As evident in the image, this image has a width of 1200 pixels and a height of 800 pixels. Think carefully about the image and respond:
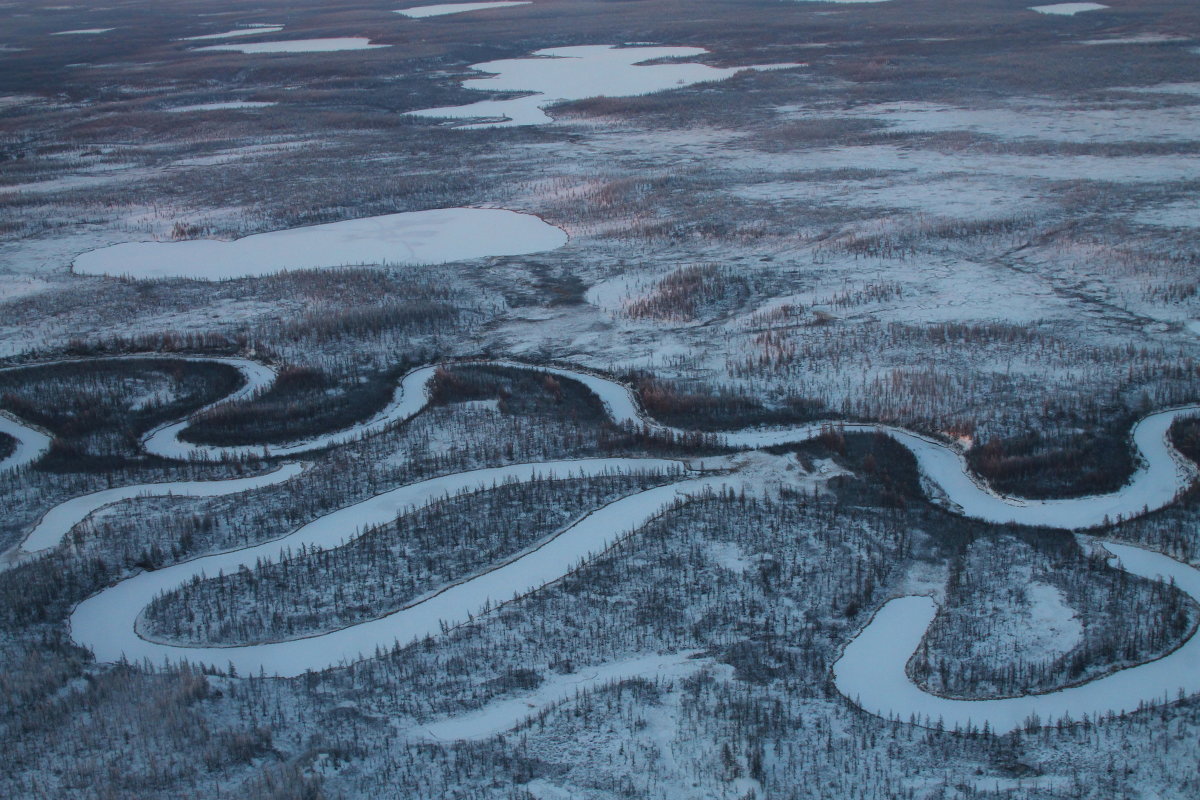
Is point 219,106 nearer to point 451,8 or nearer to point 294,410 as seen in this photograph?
point 294,410

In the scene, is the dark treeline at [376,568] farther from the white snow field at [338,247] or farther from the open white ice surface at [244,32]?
the open white ice surface at [244,32]

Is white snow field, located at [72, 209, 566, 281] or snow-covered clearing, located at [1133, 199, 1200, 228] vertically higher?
snow-covered clearing, located at [1133, 199, 1200, 228]

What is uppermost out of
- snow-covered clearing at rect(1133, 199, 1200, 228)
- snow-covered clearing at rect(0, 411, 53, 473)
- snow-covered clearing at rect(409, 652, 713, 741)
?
snow-covered clearing at rect(1133, 199, 1200, 228)

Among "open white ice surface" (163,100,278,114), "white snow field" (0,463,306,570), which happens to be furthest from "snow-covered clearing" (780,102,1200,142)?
"white snow field" (0,463,306,570)

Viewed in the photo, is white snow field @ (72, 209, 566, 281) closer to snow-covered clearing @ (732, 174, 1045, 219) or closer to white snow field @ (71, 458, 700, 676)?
snow-covered clearing @ (732, 174, 1045, 219)

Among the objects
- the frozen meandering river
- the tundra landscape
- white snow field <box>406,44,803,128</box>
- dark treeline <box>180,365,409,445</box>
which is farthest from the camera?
white snow field <box>406,44,803,128</box>

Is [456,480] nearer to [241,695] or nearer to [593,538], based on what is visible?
[593,538]

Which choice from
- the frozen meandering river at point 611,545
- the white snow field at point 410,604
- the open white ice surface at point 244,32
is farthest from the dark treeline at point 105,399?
the open white ice surface at point 244,32
